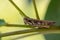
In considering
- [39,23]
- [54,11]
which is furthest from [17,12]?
[39,23]

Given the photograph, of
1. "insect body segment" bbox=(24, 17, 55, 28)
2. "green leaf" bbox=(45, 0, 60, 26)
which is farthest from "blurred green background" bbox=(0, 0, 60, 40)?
"insect body segment" bbox=(24, 17, 55, 28)

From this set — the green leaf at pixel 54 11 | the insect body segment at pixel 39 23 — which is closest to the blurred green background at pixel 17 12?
the green leaf at pixel 54 11

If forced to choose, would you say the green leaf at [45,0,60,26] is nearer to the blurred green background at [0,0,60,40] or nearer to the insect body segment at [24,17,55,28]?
the blurred green background at [0,0,60,40]

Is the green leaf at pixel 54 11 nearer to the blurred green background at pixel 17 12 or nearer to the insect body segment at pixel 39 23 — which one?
the blurred green background at pixel 17 12

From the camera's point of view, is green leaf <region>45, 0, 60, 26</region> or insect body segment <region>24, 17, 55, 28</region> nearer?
insect body segment <region>24, 17, 55, 28</region>

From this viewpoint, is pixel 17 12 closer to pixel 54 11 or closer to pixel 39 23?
pixel 54 11

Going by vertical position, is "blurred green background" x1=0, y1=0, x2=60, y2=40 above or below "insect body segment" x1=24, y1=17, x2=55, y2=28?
above

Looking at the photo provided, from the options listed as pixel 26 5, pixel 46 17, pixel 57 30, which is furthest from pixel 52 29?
pixel 26 5

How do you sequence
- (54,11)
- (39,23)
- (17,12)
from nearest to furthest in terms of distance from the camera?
(39,23) → (54,11) → (17,12)

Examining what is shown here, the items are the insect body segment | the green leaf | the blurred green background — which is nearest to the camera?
the insect body segment

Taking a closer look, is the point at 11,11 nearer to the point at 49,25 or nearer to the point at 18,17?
the point at 18,17

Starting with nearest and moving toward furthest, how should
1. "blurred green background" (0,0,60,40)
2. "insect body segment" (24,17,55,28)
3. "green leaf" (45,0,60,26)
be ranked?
"insect body segment" (24,17,55,28) < "green leaf" (45,0,60,26) < "blurred green background" (0,0,60,40)
